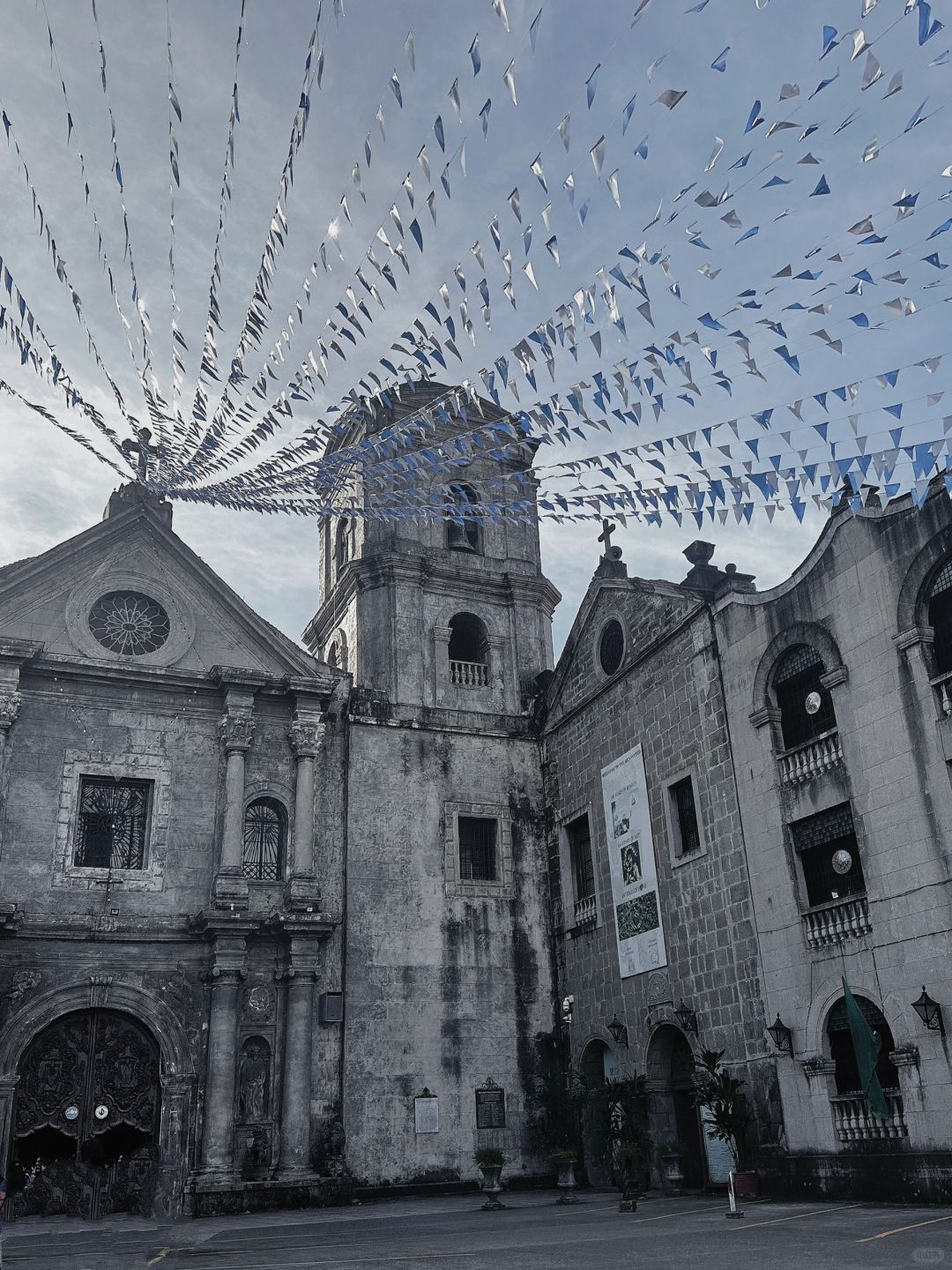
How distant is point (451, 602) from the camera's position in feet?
83.1

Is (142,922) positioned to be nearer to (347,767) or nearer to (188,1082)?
(188,1082)

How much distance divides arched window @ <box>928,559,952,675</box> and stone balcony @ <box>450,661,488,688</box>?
11.6 m

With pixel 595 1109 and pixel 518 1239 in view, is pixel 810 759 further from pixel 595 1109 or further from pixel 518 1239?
pixel 595 1109

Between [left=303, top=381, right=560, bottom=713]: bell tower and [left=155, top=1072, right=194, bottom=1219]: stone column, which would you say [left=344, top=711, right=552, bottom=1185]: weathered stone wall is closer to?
[left=303, top=381, right=560, bottom=713]: bell tower

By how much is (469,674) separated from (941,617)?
11888 mm

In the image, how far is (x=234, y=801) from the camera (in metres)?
20.6

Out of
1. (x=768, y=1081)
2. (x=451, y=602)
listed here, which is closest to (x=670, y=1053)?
(x=768, y=1081)

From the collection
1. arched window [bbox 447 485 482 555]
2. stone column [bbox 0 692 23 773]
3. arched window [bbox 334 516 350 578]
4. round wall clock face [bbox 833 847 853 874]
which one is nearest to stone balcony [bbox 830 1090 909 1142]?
round wall clock face [bbox 833 847 853 874]

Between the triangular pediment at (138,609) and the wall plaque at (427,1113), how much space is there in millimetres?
8150

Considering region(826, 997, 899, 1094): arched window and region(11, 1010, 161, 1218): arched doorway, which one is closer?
region(826, 997, 899, 1094): arched window

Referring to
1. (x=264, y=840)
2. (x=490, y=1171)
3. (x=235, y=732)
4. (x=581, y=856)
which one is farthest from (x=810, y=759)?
(x=235, y=732)

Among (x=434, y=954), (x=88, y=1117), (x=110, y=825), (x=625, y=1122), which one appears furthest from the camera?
→ (x=434, y=954)

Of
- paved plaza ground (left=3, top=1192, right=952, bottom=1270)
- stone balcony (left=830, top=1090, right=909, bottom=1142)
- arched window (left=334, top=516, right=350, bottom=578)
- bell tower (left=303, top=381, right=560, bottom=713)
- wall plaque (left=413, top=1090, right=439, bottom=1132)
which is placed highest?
arched window (left=334, top=516, right=350, bottom=578)

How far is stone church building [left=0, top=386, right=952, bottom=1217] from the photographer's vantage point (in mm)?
15273
